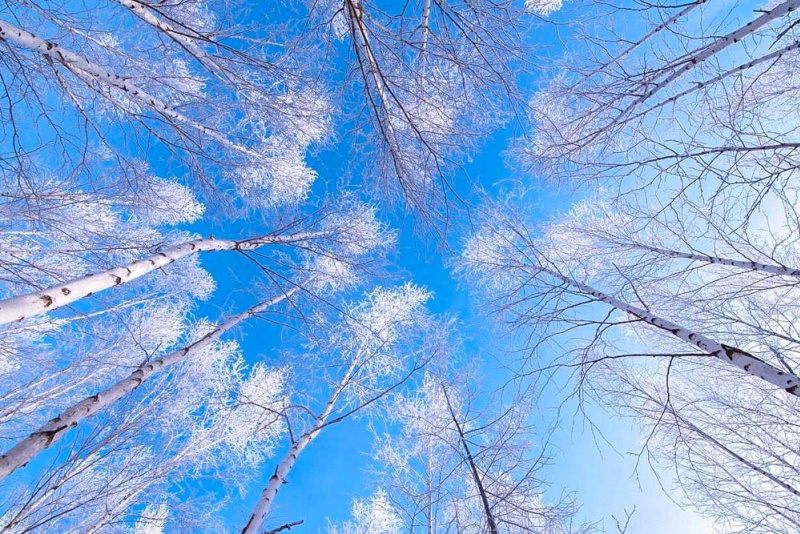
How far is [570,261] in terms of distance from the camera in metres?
5.20

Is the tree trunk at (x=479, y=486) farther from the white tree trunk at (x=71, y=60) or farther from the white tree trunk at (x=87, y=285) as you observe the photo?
the white tree trunk at (x=71, y=60)

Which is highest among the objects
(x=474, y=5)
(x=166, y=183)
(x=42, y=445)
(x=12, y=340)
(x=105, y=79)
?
(x=166, y=183)

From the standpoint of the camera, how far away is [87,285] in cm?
217

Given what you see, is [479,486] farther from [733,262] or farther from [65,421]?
[733,262]

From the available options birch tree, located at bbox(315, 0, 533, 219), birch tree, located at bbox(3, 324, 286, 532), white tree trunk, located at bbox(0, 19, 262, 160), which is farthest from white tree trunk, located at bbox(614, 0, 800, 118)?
birch tree, located at bbox(3, 324, 286, 532)

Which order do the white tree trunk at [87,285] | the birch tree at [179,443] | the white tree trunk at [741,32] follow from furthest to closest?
the birch tree at [179,443]
the white tree trunk at [741,32]
the white tree trunk at [87,285]

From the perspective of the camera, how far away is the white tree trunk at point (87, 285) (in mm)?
1757

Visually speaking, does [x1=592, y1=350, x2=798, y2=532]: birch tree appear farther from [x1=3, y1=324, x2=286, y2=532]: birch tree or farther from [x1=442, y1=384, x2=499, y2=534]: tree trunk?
[x1=3, y1=324, x2=286, y2=532]: birch tree

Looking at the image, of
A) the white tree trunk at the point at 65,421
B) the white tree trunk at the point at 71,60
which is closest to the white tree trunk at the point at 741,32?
the white tree trunk at the point at 71,60

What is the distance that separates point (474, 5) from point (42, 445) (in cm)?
405

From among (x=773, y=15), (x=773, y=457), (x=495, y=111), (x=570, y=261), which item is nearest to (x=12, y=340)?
(x=495, y=111)

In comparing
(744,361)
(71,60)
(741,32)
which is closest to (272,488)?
(744,361)

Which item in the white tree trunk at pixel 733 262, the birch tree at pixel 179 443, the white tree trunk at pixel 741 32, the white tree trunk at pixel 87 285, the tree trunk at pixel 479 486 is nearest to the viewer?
the white tree trunk at pixel 87 285

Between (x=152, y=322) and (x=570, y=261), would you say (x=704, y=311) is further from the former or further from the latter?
(x=152, y=322)
